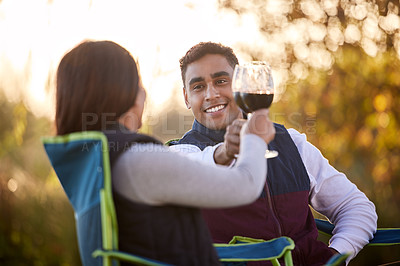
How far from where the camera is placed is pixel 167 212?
1.36m

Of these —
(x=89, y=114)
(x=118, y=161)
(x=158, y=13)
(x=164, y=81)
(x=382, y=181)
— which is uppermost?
(x=158, y=13)

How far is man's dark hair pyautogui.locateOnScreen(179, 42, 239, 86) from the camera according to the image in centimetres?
285

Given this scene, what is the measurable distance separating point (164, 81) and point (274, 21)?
1.50m

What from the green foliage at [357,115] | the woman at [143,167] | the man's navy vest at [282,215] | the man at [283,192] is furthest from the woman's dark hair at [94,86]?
the green foliage at [357,115]

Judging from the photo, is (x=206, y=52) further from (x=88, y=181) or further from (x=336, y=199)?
(x=88, y=181)

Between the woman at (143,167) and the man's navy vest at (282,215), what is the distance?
0.83 metres

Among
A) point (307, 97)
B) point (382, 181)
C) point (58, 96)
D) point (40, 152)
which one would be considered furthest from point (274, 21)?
point (58, 96)

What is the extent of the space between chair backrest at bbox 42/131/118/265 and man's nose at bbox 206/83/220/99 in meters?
1.41

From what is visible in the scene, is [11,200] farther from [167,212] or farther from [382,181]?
[382,181]

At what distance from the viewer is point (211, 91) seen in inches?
109

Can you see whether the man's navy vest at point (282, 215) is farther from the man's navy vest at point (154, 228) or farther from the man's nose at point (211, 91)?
the man's navy vest at point (154, 228)

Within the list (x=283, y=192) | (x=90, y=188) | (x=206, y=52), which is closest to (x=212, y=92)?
(x=206, y=52)

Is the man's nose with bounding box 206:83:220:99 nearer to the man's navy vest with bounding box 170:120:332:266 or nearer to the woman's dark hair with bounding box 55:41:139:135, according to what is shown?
the man's navy vest with bounding box 170:120:332:266

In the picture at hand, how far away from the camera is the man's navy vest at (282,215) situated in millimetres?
2262
